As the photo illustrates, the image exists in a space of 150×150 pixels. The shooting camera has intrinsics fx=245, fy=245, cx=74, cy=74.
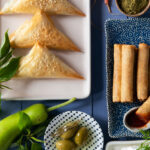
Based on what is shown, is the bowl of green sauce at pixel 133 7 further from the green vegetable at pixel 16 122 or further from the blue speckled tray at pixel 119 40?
the green vegetable at pixel 16 122

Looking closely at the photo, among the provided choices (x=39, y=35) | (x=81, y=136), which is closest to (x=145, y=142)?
(x=81, y=136)

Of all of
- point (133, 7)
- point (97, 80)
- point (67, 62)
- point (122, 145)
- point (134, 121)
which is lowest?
point (122, 145)

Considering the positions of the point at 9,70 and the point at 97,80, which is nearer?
the point at 9,70

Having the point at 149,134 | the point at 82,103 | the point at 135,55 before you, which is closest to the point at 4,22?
the point at 82,103

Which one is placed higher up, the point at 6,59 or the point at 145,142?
the point at 6,59

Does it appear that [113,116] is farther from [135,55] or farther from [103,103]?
[135,55]

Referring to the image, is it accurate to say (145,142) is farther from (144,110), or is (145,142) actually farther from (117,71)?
(117,71)
